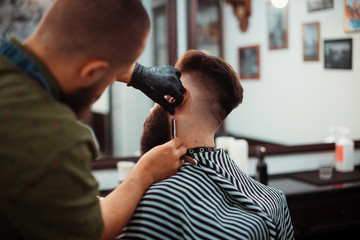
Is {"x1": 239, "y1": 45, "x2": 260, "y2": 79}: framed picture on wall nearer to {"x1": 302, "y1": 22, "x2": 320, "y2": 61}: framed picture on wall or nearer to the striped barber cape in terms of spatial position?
{"x1": 302, "y1": 22, "x2": 320, "y2": 61}: framed picture on wall

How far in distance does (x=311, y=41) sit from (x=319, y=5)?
0.33 meters

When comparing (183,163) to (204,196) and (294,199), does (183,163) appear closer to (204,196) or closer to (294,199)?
(204,196)

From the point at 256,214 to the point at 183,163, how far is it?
0.30 m

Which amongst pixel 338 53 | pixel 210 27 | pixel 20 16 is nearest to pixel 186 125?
pixel 20 16

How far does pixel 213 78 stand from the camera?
1.45 meters

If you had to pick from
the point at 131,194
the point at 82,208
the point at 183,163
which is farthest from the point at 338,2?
the point at 82,208

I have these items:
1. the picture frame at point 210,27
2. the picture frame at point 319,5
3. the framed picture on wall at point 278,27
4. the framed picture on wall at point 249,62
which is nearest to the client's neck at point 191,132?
the picture frame at point 319,5

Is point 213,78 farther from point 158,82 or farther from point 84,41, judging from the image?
point 84,41

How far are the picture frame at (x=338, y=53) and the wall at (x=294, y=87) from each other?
0.04 m

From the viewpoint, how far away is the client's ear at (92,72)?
84 centimetres

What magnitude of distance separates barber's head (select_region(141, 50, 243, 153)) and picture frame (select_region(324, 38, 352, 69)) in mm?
2179

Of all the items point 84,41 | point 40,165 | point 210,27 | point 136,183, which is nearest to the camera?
point 40,165

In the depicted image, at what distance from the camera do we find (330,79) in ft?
11.3

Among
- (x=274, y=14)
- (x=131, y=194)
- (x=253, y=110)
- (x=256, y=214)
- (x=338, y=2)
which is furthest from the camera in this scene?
(x=253, y=110)
